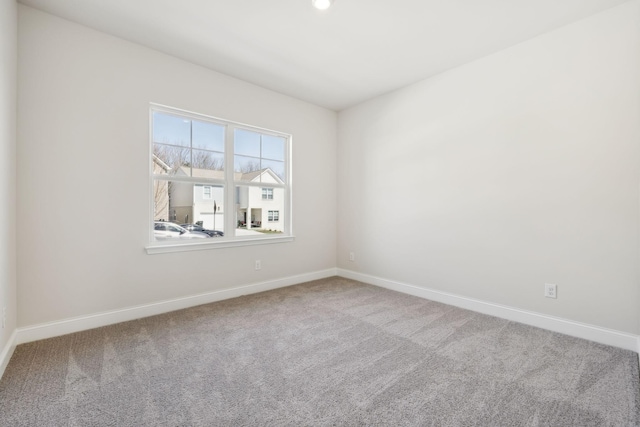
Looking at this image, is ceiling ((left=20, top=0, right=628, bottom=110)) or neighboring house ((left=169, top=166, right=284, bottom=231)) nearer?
ceiling ((left=20, top=0, right=628, bottom=110))

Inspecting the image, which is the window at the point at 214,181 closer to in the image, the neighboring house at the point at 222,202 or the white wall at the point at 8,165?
the neighboring house at the point at 222,202

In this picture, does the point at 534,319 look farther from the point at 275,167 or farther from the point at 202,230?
the point at 202,230

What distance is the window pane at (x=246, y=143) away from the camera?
142 inches

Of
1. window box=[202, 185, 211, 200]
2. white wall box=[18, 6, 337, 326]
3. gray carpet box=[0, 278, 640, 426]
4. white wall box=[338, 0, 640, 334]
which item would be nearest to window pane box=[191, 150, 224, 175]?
window box=[202, 185, 211, 200]

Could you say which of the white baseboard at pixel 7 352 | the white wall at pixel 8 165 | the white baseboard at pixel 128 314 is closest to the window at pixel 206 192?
the white baseboard at pixel 128 314

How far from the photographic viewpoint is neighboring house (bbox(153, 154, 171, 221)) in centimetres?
299

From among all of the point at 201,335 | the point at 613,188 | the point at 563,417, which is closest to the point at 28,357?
the point at 201,335

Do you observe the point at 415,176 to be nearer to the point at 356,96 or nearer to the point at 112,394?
the point at 356,96

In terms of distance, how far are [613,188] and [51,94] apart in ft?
15.6

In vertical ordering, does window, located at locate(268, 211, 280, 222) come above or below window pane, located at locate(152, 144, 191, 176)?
below

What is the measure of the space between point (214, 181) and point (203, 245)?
78cm

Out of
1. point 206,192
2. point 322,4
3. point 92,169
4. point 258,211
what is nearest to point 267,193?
point 258,211

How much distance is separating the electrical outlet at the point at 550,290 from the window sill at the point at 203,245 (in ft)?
9.67

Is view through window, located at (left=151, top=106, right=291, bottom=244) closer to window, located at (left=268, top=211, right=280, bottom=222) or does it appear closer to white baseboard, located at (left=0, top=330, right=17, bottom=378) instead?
window, located at (left=268, top=211, right=280, bottom=222)
